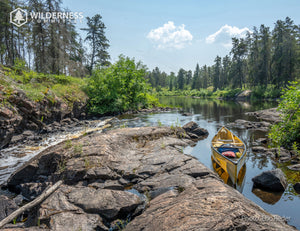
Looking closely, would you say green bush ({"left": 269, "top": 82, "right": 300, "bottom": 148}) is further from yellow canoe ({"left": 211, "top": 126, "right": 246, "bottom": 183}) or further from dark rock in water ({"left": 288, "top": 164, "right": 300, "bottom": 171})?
yellow canoe ({"left": 211, "top": 126, "right": 246, "bottom": 183})

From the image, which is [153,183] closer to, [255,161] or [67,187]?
[67,187]

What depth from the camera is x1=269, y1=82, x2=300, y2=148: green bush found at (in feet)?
33.2

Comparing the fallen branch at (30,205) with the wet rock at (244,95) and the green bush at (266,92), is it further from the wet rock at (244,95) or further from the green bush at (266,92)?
the wet rock at (244,95)

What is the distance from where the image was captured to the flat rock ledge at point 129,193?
11.6 ft

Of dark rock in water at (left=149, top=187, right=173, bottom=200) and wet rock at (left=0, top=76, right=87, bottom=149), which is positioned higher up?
wet rock at (left=0, top=76, right=87, bottom=149)

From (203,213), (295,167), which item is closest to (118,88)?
(295,167)

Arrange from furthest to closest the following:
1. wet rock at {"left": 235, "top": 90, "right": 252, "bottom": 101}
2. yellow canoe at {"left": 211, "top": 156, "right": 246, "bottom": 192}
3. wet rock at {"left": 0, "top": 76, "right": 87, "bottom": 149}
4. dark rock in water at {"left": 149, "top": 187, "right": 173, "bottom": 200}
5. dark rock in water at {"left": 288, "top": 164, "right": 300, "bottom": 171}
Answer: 1. wet rock at {"left": 235, "top": 90, "right": 252, "bottom": 101}
2. wet rock at {"left": 0, "top": 76, "right": 87, "bottom": 149}
3. dark rock in water at {"left": 288, "top": 164, "right": 300, "bottom": 171}
4. yellow canoe at {"left": 211, "top": 156, "right": 246, "bottom": 192}
5. dark rock in water at {"left": 149, "top": 187, "right": 173, "bottom": 200}

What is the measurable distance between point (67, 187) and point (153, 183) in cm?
257

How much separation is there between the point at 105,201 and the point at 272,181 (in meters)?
5.82

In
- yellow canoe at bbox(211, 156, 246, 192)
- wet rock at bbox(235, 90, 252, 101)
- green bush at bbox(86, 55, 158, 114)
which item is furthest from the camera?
wet rock at bbox(235, 90, 252, 101)

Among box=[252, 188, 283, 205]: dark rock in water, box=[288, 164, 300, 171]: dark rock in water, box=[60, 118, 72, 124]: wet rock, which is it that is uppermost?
box=[60, 118, 72, 124]: wet rock

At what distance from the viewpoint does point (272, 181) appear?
6.64 metres

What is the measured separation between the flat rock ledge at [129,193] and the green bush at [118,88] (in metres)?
15.0

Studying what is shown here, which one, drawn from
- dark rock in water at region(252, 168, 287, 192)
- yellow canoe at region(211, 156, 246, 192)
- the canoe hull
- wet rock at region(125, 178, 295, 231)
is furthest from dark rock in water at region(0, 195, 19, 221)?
dark rock in water at region(252, 168, 287, 192)
